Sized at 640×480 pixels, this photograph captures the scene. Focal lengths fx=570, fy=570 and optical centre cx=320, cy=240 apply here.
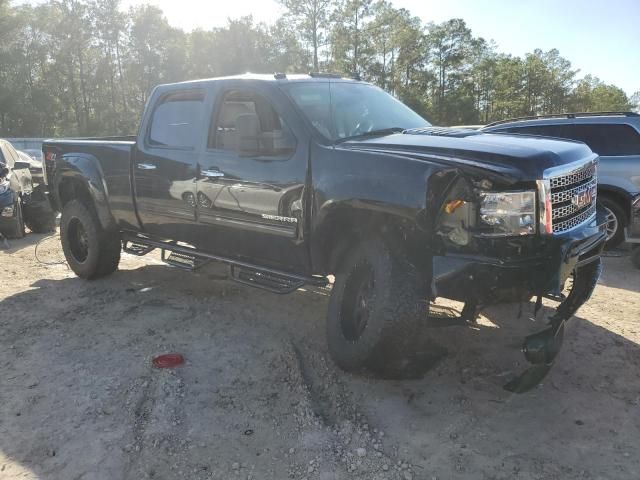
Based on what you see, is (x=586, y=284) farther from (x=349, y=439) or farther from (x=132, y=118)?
(x=132, y=118)

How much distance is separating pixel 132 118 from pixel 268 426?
6138cm

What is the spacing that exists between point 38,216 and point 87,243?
4094 millimetres

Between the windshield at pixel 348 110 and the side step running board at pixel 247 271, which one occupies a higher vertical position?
the windshield at pixel 348 110

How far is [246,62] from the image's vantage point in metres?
54.7

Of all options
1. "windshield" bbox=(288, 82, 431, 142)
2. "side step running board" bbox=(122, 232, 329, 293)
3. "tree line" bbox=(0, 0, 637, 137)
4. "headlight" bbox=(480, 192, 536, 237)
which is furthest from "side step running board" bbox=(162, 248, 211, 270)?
"tree line" bbox=(0, 0, 637, 137)

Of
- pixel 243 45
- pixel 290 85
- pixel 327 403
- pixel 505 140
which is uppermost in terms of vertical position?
pixel 243 45

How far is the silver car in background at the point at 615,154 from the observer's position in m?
7.60

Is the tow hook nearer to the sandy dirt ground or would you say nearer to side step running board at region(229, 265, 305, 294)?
the sandy dirt ground

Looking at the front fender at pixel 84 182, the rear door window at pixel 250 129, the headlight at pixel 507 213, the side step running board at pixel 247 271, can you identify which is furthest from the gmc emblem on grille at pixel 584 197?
the front fender at pixel 84 182

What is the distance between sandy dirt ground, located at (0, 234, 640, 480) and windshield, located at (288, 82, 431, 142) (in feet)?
5.36

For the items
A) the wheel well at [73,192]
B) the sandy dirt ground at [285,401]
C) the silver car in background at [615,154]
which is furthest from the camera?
the silver car in background at [615,154]

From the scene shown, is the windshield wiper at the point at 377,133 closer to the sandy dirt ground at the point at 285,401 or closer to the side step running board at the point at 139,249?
the sandy dirt ground at the point at 285,401

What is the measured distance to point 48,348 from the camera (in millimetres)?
4340

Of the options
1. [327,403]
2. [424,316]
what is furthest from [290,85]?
[327,403]
